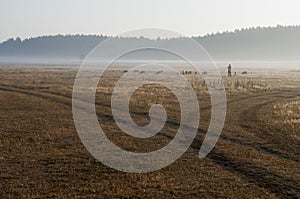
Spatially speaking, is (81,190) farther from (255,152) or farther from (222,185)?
(255,152)

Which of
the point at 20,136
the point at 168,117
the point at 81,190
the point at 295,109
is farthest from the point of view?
the point at 295,109

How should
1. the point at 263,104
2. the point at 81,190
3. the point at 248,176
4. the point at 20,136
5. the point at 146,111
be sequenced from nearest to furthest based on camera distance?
the point at 81,190, the point at 248,176, the point at 20,136, the point at 146,111, the point at 263,104

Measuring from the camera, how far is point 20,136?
64.1 ft

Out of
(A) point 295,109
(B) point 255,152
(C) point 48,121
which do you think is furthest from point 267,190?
(A) point 295,109

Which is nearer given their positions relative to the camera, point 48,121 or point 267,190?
point 267,190

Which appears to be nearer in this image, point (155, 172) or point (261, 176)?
point (261, 176)

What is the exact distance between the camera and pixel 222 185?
1252 cm

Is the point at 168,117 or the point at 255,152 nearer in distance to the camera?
the point at 255,152

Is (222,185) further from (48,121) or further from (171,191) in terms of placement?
(48,121)

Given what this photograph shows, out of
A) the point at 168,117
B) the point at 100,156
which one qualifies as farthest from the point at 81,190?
the point at 168,117

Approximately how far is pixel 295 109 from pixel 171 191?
2180 cm

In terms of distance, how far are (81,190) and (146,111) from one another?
16750mm

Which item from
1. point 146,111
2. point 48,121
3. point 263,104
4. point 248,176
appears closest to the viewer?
point 248,176

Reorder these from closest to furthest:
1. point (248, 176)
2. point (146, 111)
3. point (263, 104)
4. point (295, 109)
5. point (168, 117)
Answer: point (248, 176)
point (168, 117)
point (146, 111)
point (295, 109)
point (263, 104)
